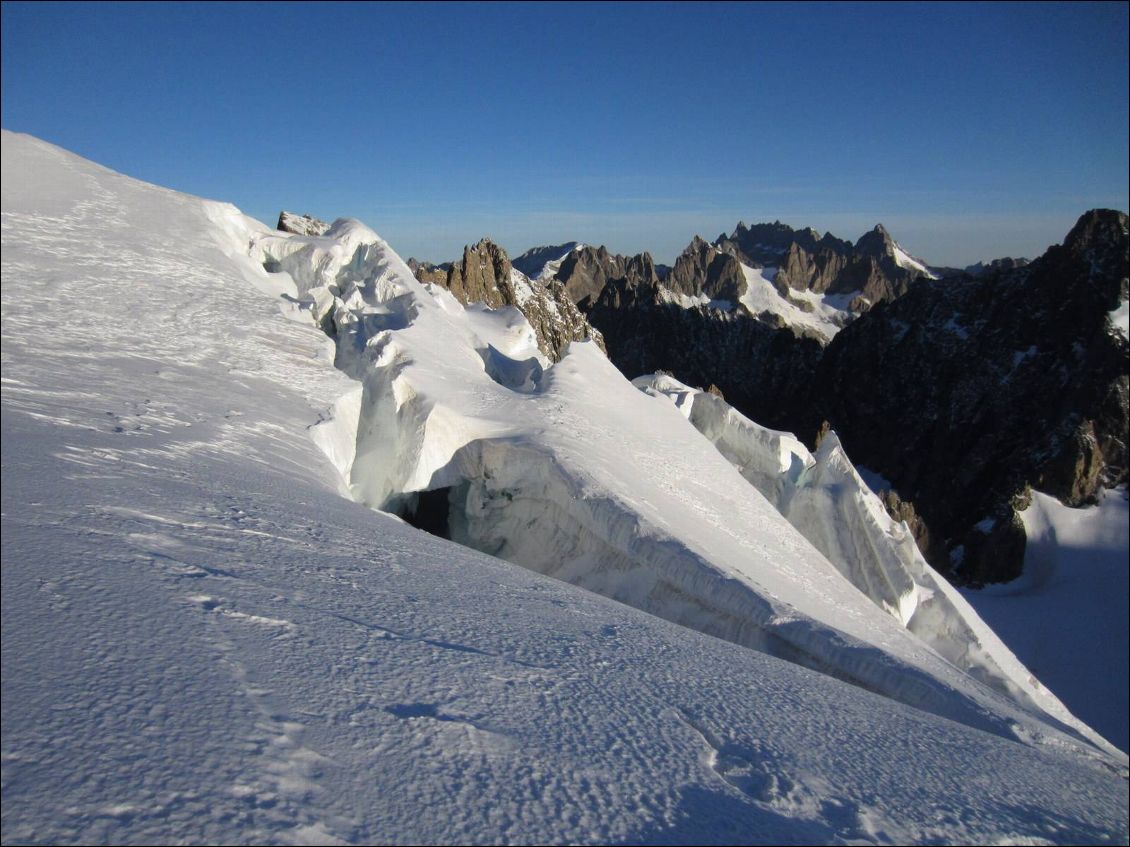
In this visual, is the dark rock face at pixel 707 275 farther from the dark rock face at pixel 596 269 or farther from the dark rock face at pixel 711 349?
the dark rock face at pixel 711 349

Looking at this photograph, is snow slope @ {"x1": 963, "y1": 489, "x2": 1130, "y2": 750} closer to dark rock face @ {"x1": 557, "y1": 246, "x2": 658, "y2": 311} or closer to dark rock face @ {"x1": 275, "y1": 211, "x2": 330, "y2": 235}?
dark rock face @ {"x1": 275, "y1": 211, "x2": 330, "y2": 235}

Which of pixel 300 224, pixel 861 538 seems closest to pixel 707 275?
pixel 300 224

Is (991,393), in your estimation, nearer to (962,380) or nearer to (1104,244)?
(962,380)

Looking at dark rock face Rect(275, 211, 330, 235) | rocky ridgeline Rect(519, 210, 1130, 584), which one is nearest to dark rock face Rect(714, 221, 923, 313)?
rocky ridgeline Rect(519, 210, 1130, 584)

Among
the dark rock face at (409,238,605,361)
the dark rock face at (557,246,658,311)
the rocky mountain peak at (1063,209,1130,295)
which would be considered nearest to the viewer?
the dark rock face at (409,238,605,361)

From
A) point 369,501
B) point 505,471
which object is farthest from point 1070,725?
point 369,501

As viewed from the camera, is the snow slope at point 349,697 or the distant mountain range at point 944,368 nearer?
the snow slope at point 349,697

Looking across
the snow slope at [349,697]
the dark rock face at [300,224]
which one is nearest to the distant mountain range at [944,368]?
the dark rock face at [300,224]
